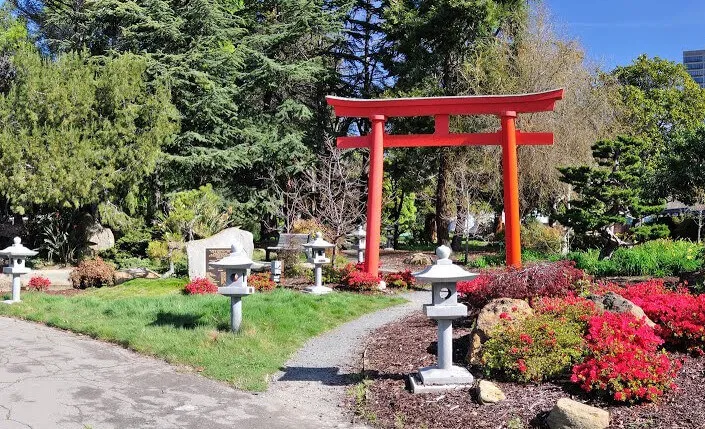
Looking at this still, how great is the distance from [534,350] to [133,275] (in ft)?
42.6

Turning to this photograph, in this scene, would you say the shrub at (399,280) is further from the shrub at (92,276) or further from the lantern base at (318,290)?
the shrub at (92,276)

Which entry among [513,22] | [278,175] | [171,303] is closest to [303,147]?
[278,175]

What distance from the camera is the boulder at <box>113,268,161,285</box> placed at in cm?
1620

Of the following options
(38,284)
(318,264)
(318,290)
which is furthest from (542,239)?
(38,284)

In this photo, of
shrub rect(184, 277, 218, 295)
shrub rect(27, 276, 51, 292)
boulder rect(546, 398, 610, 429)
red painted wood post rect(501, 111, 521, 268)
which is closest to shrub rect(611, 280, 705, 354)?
boulder rect(546, 398, 610, 429)

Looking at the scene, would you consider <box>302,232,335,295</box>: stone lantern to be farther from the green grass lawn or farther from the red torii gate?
the red torii gate

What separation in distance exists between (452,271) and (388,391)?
4.80 ft

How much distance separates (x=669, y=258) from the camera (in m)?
14.8

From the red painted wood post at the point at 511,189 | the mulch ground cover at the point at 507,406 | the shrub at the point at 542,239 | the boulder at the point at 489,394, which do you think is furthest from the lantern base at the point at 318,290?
the shrub at the point at 542,239

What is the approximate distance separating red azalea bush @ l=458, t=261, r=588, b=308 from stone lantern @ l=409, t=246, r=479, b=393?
1891 millimetres

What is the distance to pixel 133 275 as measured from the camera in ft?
54.3

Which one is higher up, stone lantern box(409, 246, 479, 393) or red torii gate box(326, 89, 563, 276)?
red torii gate box(326, 89, 563, 276)

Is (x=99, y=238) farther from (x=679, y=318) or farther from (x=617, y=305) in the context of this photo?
(x=679, y=318)

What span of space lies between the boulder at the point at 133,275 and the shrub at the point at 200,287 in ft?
10.7
